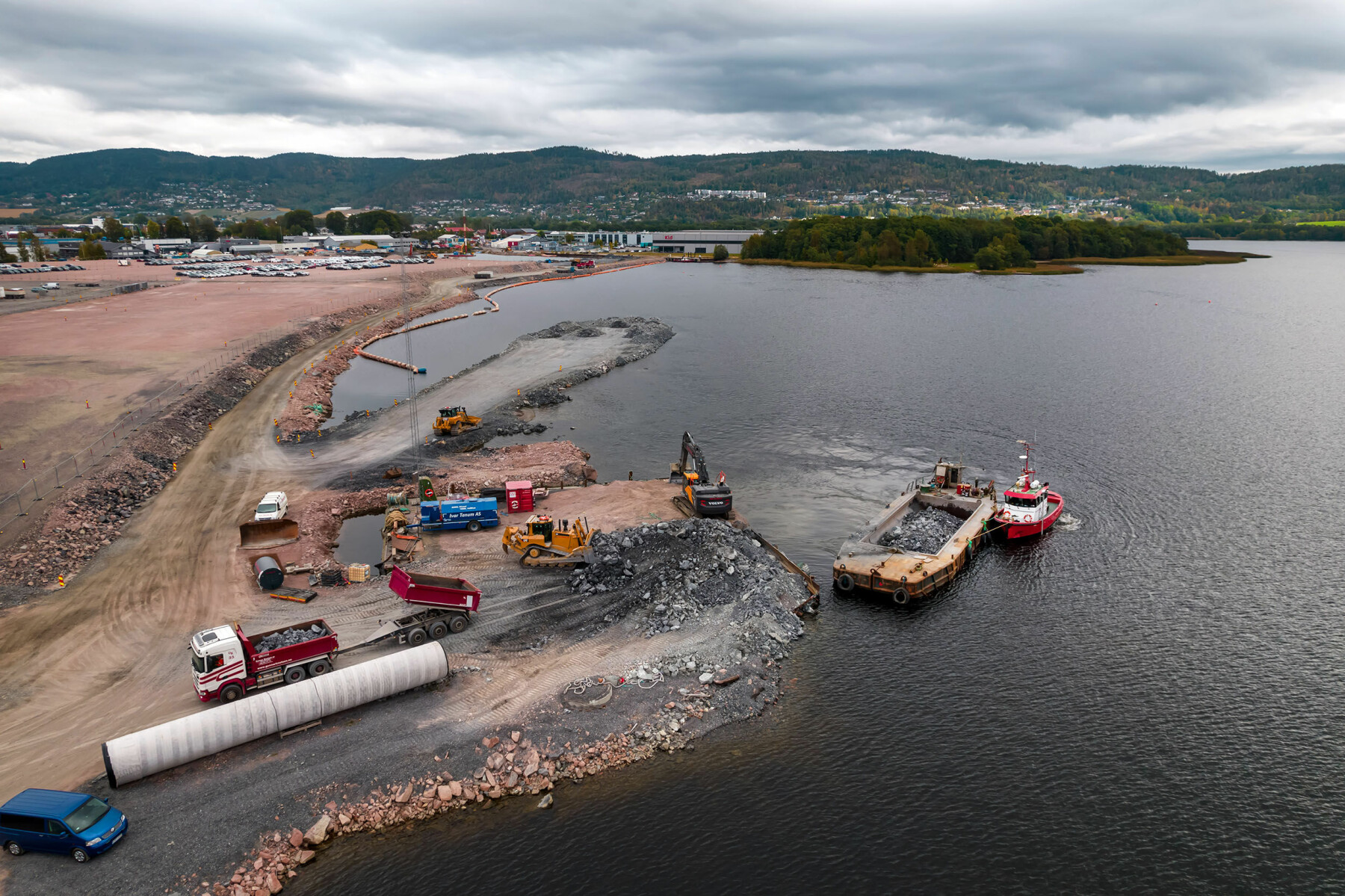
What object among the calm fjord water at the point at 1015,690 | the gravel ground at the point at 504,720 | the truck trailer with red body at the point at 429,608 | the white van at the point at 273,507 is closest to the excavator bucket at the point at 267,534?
the white van at the point at 273,507

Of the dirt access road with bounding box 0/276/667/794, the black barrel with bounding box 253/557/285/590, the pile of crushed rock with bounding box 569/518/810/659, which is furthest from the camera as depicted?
the black barrel with bounding box 253/557/285/590

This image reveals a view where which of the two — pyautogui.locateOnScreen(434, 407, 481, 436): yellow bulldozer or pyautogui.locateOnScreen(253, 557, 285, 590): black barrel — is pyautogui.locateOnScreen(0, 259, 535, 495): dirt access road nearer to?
pyautogui.locateOnScreen(253, 557, 285, 590): black barrel

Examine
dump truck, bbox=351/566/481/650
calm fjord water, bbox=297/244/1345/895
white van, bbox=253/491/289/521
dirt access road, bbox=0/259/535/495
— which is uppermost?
dirt access road, bbox=0/259/535/495

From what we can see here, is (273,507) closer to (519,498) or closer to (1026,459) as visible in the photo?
(519,498)

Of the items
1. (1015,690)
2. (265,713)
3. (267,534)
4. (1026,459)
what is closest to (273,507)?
(267,534)

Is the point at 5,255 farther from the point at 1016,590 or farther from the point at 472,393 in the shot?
the point at 1016,590

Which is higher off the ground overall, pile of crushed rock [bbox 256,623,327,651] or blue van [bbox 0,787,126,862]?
pile of crushed rock [bbox 256,623,327,651]

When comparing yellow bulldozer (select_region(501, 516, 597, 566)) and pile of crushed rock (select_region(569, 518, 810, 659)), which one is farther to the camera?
yellow bulldozer (select_region(501, 516, 597, 566))

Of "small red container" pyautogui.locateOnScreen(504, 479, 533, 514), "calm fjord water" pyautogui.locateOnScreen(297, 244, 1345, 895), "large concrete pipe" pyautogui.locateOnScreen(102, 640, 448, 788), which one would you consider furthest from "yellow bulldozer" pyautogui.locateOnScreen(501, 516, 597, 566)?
"calm fjord water" pyautogui.locateOnScreen(297, 244, 1345, 895)
